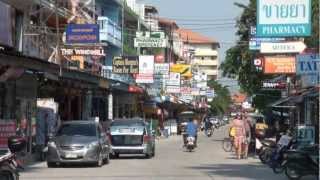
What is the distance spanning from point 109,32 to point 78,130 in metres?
30.2

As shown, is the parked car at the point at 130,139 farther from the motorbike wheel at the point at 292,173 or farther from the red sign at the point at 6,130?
the motorbike wheel at the point at 292,173

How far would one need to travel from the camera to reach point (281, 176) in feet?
78.9

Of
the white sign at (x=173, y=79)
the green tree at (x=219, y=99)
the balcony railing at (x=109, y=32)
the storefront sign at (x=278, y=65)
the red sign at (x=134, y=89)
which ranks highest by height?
the balcony railing at (x=109, y=32)

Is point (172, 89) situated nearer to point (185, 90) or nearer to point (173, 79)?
point (173, 79)

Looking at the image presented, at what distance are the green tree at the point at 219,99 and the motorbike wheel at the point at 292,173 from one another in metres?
144

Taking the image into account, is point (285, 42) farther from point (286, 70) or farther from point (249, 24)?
point (249, 24)

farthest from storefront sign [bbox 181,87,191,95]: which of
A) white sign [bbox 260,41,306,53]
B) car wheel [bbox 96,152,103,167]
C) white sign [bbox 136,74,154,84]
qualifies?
car wheel [bbox 96,152,103,167]

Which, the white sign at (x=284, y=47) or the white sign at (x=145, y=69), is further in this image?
the white sign at (x=145, y=69)

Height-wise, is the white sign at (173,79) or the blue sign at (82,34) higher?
the blue sign at (82,34)

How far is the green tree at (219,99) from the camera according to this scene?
17012 centimetres

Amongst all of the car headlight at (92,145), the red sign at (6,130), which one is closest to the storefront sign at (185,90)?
the car headlight at (92,145)

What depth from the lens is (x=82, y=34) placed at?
37969 millimetres

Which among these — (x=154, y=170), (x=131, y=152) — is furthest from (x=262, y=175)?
(x=131, y=152)

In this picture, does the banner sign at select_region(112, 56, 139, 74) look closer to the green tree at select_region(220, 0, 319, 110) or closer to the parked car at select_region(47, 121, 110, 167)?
the green tree at select_region(220, 0, 319, 110)
